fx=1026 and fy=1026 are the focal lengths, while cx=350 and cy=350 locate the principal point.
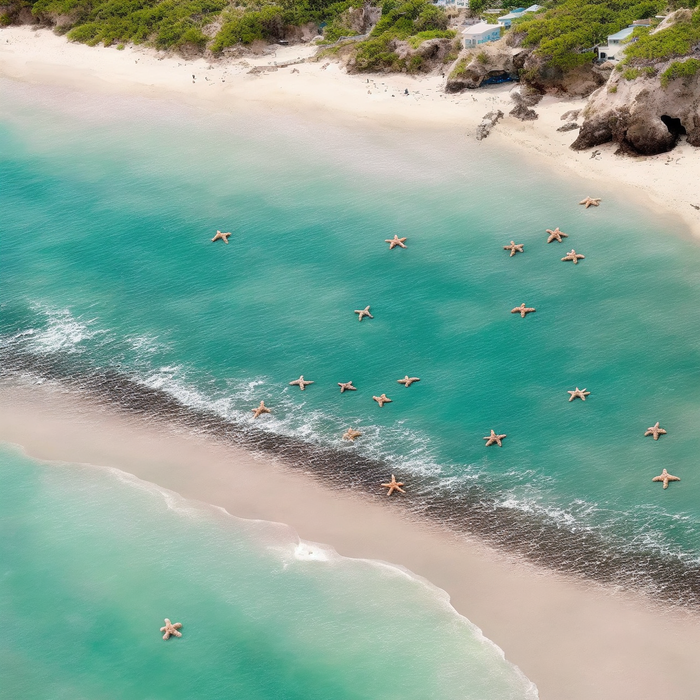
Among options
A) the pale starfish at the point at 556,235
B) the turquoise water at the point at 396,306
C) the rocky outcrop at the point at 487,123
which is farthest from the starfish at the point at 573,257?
the rocky outcrop at the point at 487,123

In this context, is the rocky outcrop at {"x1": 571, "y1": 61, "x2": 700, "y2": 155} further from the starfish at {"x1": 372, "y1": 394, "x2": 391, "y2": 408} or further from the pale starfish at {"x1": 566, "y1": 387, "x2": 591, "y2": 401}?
the starfish at {"x1": 372, "y1": 394, "x2": 391, "y2": 408}

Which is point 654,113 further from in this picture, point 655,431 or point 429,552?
point 429,552

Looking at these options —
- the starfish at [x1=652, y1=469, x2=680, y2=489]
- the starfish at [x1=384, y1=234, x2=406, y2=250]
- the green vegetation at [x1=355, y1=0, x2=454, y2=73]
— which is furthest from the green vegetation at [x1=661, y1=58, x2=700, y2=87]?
the starfish at [x1=652, y1=469, x2=680, y2=489]

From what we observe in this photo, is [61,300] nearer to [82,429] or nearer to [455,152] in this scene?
[82,429]

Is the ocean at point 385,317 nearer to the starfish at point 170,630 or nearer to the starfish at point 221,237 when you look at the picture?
the starfish at point 221,237

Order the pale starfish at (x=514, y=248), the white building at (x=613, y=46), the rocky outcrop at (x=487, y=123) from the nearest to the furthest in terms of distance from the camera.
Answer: the pale starfish at (x=514, y=248) < the rocky outcrop at (x=487, y=123) < the white building at (x=613, y=46)

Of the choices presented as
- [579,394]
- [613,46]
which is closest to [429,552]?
[579,394]
